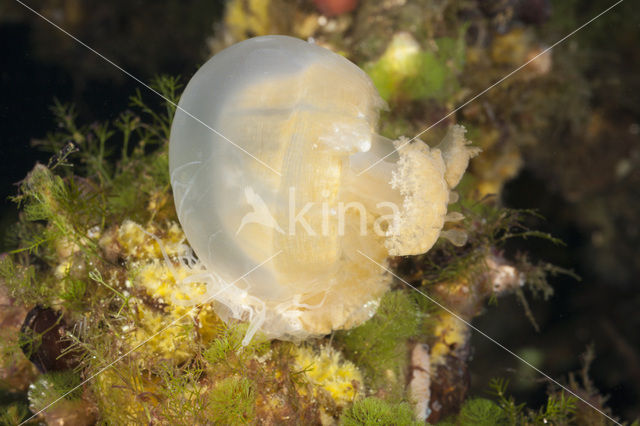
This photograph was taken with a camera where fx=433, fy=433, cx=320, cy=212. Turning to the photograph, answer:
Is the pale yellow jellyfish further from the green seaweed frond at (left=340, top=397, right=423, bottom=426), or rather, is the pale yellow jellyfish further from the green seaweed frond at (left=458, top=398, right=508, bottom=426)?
the green seaweed frond at (left=458, top=398, right=508, bottom=426)

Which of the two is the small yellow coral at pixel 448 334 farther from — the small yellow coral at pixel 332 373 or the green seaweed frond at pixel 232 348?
the green seaweed frond at pixel 232 348

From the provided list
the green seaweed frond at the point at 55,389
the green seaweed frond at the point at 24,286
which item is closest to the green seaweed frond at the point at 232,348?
the green seaweed frond at the point at 55,389

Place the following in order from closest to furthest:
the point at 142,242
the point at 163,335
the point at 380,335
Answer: the point at 163,335 → the point at 142,242 → the point at 380,335

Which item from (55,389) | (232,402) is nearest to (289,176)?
(232,402)

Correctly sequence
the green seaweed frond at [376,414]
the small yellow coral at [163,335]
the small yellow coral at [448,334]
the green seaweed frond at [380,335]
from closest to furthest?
the green seaweed frond at [376,414], the small yellow coral at [163,335], the green seaweed frond at [380,335], the small yellow coral at [448,334]

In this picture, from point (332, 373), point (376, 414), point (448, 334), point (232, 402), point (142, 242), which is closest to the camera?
point (232, 402)

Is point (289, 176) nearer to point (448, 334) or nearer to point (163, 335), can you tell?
point (163, 335)

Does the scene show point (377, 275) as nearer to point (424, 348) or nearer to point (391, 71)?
point (424, 348)
